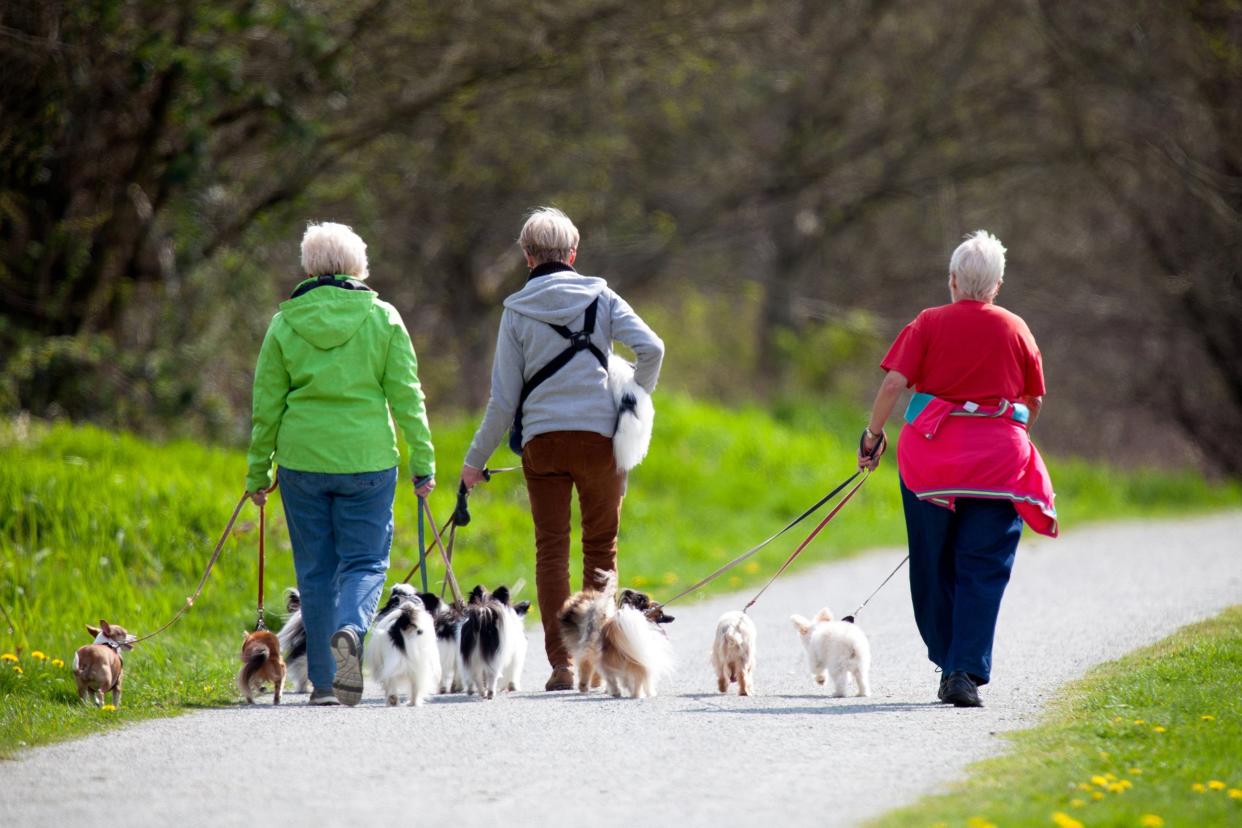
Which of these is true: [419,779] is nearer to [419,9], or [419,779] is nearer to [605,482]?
[605,482]

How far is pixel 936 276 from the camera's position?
24422mm

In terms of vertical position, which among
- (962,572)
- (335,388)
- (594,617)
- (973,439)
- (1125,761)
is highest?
(335,388)

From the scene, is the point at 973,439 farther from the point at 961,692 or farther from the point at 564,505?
the point at 564,505

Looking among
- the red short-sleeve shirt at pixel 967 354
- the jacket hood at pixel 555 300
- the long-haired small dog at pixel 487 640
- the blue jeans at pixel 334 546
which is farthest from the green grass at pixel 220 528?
the red short-sleeve shirt at pixel 967 354

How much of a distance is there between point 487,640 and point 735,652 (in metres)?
1.21

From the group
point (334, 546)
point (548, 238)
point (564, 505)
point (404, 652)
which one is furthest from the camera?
point (564, 505)

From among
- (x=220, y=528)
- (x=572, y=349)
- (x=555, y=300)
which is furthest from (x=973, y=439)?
(x=220, y=528)

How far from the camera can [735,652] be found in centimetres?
752

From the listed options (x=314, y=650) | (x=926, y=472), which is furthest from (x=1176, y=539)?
(x=314, y=650)

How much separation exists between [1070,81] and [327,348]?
16773mm

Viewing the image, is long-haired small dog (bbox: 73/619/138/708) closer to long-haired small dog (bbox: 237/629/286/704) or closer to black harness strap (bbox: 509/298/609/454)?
long-haired small dog (bbox: 237/629/286/704)

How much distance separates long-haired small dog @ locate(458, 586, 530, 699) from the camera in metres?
7.42

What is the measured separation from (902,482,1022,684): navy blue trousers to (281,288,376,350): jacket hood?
2703 mm

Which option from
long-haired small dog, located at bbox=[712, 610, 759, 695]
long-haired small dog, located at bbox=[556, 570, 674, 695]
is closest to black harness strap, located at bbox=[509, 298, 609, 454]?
long-haired small dog, located at bbox=[556, 570, 674, 695]
